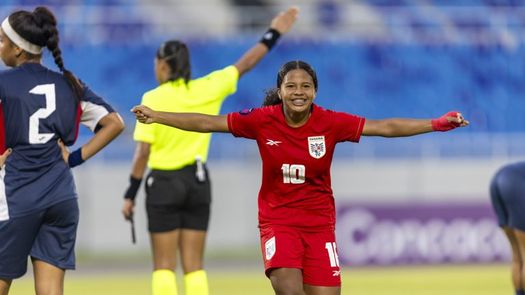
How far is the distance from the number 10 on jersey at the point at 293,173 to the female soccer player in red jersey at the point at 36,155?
1.26 metres

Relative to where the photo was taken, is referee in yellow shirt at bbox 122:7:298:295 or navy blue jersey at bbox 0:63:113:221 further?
referee in yellow shirt at bbox 122:7:298:295

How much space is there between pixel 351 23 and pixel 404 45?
1530 mm

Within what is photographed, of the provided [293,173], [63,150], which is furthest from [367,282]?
[63,150]

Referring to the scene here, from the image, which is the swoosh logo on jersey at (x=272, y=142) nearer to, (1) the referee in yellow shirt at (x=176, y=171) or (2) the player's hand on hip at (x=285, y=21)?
(1) the referee in yellow shirt at (x=176, y=171)

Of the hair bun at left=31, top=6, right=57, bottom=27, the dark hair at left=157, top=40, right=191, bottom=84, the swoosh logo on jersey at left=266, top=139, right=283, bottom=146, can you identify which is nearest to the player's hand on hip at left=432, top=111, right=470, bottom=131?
the swoosh logo on jersey at left=266, top=139, right=283, bottom=146

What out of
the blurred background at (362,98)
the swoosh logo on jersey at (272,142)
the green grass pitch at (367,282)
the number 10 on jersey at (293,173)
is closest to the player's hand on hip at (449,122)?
the number 10 on jersey at (293,173)

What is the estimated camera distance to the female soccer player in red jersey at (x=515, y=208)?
9117mm

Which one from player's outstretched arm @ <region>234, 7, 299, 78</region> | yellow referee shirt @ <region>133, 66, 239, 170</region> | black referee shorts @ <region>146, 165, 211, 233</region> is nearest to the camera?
yellow referee shirt @ <region>133, 66, 239, 170</region>

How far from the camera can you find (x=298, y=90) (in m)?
6.67

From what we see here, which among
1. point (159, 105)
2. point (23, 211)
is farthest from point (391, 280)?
point (23, 211)

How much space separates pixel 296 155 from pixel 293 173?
0.12 m

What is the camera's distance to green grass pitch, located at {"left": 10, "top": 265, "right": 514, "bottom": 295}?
12.8m

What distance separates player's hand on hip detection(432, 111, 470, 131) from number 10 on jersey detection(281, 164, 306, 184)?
0.82 meters

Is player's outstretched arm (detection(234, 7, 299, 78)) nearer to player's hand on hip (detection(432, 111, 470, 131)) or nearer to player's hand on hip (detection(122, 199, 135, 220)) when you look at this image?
player's hand on hip (detection(122, 199, 135, 220))
